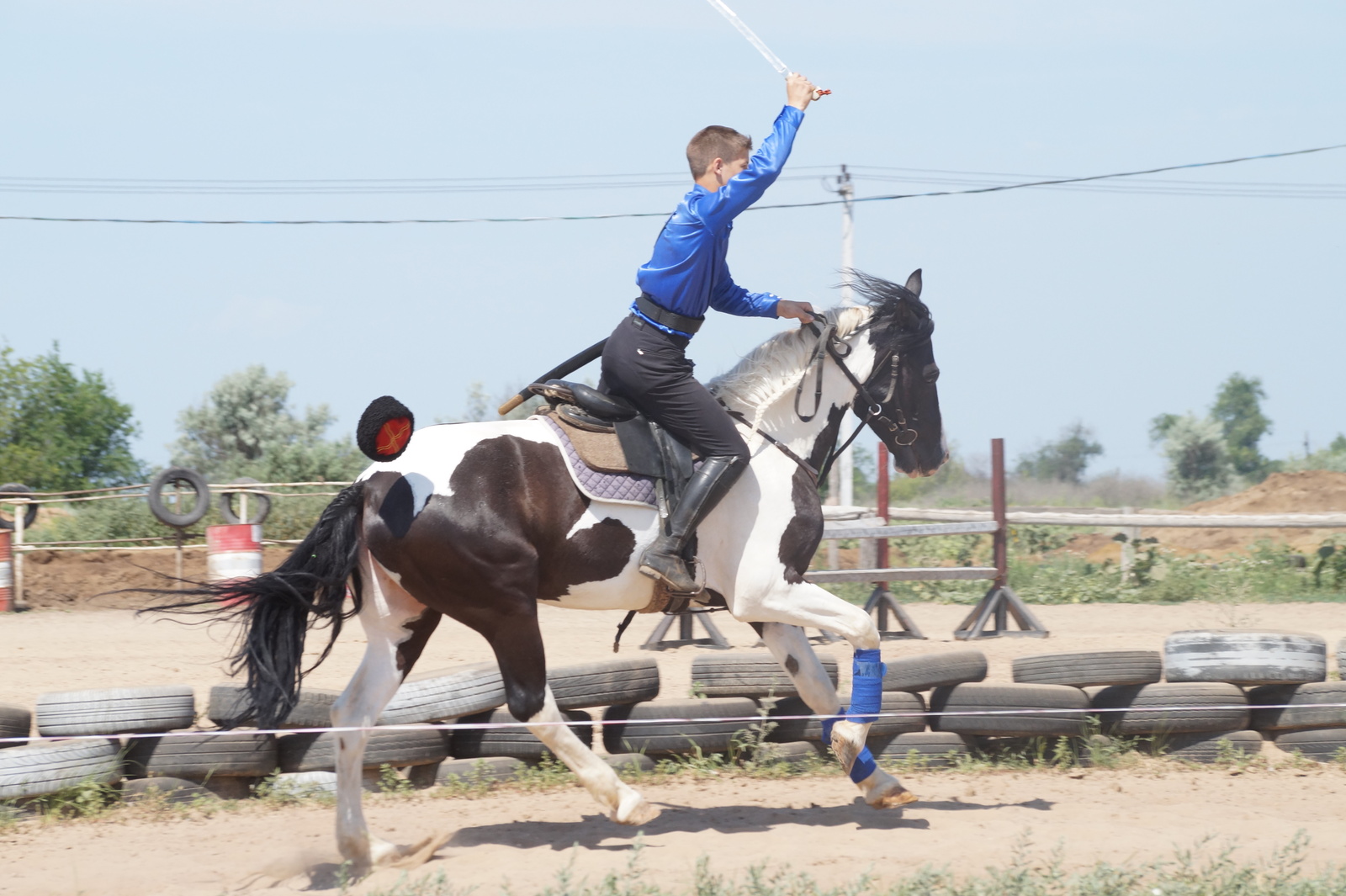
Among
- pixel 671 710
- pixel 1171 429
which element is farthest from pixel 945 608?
pixel 1171 429

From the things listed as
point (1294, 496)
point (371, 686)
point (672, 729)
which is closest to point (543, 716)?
point (371, 686)

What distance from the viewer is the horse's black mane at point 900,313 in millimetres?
6008

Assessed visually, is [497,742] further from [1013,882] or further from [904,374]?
[1013,882]

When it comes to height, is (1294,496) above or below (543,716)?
above

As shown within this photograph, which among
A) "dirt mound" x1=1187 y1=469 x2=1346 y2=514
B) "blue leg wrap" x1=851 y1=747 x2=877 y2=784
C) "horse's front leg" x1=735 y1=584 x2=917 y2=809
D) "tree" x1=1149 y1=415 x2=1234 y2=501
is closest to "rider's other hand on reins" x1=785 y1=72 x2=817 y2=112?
"horse's front leg" x1=735 y1=584 x2=917 y2=809

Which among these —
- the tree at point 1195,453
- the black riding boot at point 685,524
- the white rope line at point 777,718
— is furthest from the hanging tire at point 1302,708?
the tree at point 1195,453

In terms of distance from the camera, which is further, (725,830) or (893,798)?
(893,798)

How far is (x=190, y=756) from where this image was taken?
6.04m

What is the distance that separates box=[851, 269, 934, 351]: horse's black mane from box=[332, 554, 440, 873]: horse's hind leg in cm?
247

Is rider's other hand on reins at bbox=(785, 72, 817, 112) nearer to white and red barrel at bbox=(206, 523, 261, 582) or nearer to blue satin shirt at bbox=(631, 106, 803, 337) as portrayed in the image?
blue satin shirt at bbox=(631, 106, 803, 337)

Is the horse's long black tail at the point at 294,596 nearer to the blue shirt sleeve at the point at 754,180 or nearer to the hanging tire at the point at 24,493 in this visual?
the blue shirt sleeve at the point at 754,180

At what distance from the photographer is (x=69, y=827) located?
5633 mm

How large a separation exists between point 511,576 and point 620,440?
744 millimetres

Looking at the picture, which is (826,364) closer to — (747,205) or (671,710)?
(747,205)
